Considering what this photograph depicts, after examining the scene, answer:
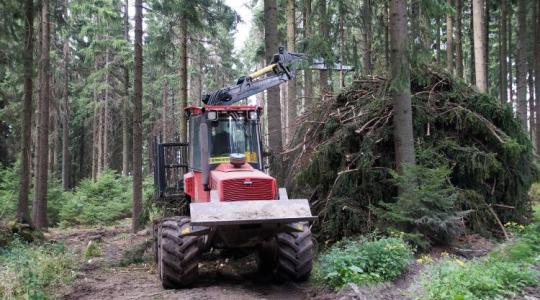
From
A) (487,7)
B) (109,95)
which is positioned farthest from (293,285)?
(109,95)

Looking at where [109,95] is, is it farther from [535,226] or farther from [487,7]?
[535,226]

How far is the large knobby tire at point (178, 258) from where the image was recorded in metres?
7.33

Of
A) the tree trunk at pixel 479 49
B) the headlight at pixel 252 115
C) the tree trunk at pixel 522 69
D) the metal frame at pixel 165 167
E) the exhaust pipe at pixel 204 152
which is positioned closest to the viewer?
the exhaust pipe at pixel 204 152

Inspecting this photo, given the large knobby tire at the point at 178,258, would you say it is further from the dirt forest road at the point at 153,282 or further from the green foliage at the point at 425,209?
the green foliage at the point at 425,209

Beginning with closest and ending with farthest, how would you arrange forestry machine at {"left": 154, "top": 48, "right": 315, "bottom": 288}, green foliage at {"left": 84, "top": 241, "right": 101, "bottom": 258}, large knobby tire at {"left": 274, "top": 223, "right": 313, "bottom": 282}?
1. forestry machine at {"left": 154, "top": 48, "right": 315, "bottom": 288}
2. large knobby tire at {"left": 274, "top": 223, "right": 313, "bottom": 282}
3. green foliage at {"left": 84, "top": 241, "right": 101, "bottom": 258}

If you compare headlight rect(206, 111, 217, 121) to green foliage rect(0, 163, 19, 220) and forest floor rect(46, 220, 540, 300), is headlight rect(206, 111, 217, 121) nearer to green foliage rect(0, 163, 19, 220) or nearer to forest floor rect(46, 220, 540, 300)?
forest floor rect(46, 220, 540, 300)

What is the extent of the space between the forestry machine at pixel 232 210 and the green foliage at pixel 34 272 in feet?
5.41

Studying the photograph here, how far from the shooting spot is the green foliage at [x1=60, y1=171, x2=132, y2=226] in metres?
21.8

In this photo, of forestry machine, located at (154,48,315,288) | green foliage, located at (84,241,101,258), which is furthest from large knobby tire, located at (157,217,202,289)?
green foliage, located at (84,241,101,258)

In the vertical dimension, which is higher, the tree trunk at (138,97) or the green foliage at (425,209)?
the tree trunk at (138,97)

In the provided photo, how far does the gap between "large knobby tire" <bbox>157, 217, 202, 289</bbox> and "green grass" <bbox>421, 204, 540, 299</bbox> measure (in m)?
3.19

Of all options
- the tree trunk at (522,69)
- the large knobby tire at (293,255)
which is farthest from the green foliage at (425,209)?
the tree trunk at (522,69)

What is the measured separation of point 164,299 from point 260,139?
3.15 metres

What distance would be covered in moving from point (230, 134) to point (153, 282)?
2.70m
